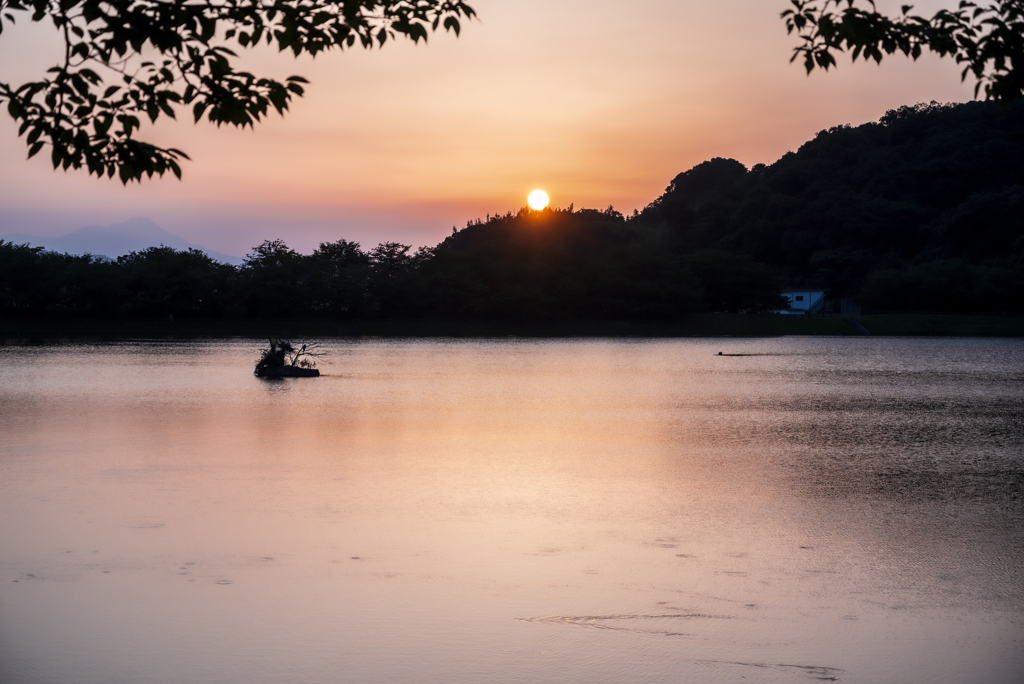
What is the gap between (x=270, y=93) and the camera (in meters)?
5.87

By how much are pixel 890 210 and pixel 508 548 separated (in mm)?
107156

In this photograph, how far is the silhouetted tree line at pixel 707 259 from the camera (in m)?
72.4

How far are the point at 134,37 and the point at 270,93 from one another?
832mm

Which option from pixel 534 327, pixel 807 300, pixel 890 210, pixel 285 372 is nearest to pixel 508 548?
pixel 285 372

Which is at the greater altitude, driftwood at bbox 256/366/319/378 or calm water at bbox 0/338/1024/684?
driftwood at bbox 256/366/319/378

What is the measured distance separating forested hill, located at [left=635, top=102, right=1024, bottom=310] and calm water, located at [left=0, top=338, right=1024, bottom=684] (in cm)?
7855

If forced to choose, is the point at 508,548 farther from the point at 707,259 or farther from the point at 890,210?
the point at 890,210

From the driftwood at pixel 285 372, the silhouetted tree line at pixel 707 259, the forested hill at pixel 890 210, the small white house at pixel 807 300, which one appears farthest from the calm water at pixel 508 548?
the small white house at pixel 807 300

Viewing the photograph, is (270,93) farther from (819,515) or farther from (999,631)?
(819,515)

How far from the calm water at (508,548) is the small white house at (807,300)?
3373 inches

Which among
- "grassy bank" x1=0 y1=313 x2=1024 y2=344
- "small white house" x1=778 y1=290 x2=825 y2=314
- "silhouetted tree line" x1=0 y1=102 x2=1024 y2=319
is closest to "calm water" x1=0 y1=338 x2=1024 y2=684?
"grassy bank" x1=0 y1=313 x2=1024 y2=344

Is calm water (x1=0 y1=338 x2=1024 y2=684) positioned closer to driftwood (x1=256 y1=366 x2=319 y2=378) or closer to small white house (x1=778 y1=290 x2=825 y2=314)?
driftwood (x1=256 y1=366 x2=319 y2=378)

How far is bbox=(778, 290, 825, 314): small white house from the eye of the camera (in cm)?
9925

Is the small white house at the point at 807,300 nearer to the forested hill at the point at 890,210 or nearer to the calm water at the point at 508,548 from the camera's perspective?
the forested hill at the point at 890,210
